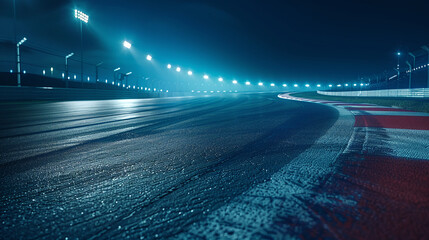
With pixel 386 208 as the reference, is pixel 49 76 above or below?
above

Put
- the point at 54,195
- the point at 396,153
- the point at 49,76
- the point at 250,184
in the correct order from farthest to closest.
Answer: the point at 49,76, the point at 396,153, the point at 250,184, the point at 54,195

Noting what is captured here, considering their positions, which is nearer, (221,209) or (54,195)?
(221,209)

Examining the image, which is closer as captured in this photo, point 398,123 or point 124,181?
point 124,181

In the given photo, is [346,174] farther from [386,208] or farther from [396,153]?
[396,153]

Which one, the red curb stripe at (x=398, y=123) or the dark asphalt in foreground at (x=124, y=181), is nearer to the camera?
the dark asphalt in foreground at (x=124, y=181)

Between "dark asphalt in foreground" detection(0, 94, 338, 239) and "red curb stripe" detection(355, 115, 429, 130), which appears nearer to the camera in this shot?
"dark asphalt in foreground" detection(0, 94, 338, 239)

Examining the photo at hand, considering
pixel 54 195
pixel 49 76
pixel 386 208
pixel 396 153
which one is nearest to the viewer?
pixel 386 208

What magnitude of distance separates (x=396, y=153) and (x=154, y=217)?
10.4ft

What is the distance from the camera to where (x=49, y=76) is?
153 ft

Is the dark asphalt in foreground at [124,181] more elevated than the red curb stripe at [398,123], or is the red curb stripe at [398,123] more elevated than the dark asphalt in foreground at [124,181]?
the red curb stripe at [398,123]

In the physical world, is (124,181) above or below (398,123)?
below

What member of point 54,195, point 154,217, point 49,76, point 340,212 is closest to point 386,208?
point 340,212

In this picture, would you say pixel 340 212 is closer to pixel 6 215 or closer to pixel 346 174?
pixel 346 174

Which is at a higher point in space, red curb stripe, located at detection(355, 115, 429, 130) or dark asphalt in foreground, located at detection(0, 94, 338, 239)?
red curb stripe, located at detection(355, 115, 429, 130)
